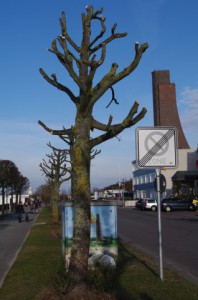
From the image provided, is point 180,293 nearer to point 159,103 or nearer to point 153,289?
point 153,289

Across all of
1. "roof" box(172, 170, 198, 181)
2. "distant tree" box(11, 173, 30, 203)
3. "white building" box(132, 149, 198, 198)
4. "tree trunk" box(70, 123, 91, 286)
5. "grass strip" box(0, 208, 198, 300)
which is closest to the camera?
"tree trunk" box(70, 123, 91, 286)

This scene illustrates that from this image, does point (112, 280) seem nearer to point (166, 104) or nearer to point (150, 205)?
point (150, 205)

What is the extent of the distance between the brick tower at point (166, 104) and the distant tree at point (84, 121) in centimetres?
8175

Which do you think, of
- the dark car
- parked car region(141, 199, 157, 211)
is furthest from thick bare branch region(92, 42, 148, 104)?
parked car region(141, 199, 157, 211)

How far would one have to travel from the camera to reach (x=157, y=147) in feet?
30.7

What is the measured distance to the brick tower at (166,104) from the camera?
88.9 m

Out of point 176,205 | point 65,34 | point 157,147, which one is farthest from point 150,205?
point 65,34

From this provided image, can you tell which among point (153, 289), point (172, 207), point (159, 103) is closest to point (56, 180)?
point (153, 289)

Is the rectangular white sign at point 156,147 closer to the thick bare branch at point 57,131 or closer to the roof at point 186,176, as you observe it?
the thick bare branch at point 57,131

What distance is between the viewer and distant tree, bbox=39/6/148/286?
6.75 meters

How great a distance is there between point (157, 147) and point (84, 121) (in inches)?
103

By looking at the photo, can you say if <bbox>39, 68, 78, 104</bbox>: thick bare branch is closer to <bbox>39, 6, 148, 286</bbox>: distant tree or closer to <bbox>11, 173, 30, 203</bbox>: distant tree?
<bbox>39, 6, 148, 286</bbox>: distant tree

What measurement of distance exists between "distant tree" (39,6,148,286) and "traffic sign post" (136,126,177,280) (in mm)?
2106

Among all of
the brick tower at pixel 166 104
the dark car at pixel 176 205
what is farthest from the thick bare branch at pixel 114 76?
the brick tower at pixel 166 104
